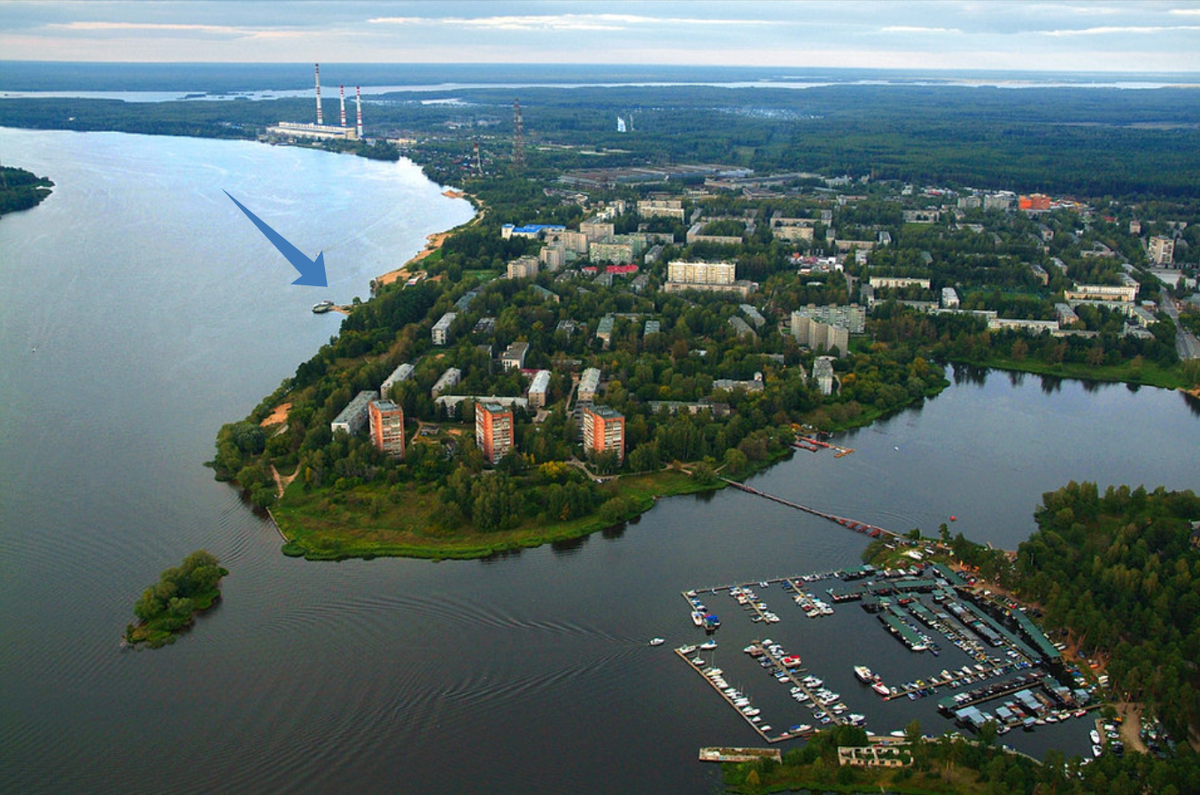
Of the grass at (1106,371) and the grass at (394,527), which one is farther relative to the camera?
the grass at (1106,371)

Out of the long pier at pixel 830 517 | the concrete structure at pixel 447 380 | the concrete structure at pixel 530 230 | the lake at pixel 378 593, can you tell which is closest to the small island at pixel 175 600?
the lake at pixel 378 593

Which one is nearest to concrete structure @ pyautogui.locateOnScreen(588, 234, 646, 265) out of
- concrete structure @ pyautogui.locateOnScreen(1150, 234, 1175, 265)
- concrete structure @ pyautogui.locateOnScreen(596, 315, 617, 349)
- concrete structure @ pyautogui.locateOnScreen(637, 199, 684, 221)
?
concrete structure @ pyautogui.locateOnScreen(637, 199, 684, 221)

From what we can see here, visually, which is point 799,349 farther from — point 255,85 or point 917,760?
point 255,85

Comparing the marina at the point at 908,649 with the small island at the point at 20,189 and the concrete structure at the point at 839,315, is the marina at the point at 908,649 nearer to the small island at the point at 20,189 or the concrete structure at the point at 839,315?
the concrete structure at the point at 839,315

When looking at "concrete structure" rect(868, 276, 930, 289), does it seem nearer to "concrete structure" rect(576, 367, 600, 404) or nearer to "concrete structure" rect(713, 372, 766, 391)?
"concrete structure" rect(713, 372, 766, 391)

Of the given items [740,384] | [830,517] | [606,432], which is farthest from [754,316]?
[830,517]

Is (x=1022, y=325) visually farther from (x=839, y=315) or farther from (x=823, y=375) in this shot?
(x=823, y=375)
